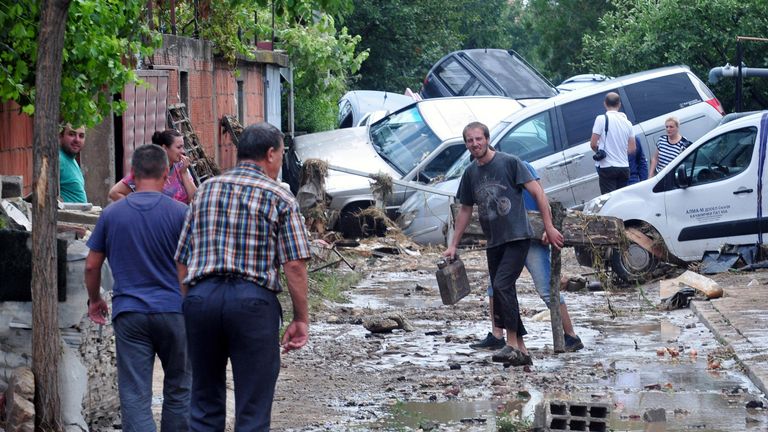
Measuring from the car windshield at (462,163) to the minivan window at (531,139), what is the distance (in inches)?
8.2

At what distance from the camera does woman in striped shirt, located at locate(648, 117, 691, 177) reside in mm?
16297

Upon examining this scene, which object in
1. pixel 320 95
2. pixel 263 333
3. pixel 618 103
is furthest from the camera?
pixel 320 95

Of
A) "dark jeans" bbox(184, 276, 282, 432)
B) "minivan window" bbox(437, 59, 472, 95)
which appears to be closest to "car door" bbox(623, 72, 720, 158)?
"minivan window" bbox(437, 59, 472, 95)

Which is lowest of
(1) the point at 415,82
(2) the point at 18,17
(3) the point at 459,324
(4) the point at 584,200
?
(3) the point at 459,324

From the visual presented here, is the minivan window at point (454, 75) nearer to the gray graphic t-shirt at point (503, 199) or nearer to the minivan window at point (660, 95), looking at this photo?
the minivan window at point (660, 95)

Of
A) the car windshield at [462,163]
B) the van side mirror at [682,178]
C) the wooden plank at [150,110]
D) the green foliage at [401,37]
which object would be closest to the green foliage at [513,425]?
the van side mirror at [682,178]

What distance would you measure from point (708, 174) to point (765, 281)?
1.54 metres

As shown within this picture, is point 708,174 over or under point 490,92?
under

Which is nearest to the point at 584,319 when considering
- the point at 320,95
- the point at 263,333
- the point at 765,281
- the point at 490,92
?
the point at 765,281

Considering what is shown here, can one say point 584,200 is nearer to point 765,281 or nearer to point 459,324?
point 765,281

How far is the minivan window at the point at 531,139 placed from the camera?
17.9m

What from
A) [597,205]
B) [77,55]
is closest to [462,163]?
[597,205]

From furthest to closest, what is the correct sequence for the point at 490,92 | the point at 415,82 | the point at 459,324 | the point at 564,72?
1. the point at 564,72
2. the point at 415,82
3. the point at 490,92
4. the point at 459,324

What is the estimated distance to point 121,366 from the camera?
20.1ft
